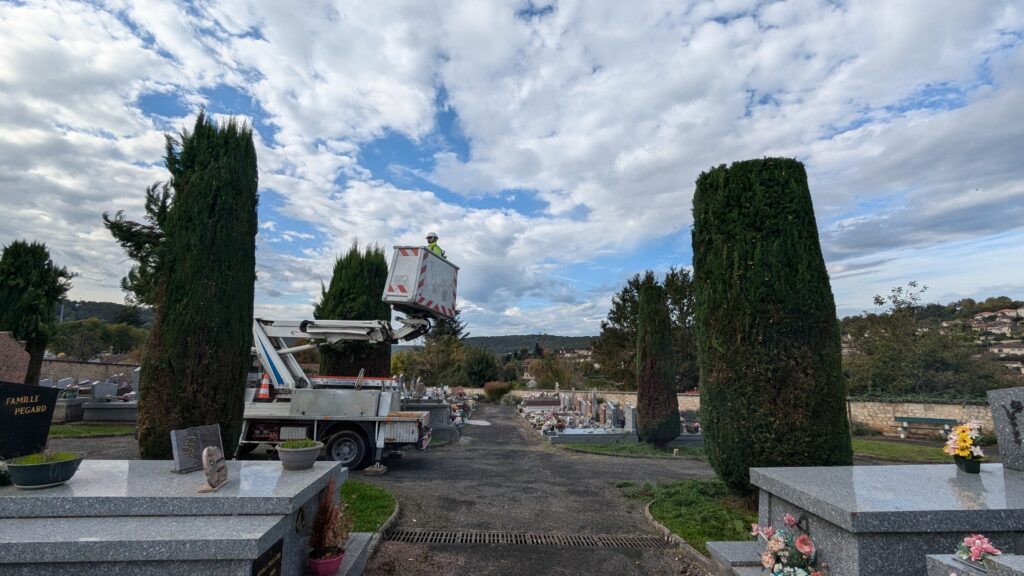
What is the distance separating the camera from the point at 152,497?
331 centimetres

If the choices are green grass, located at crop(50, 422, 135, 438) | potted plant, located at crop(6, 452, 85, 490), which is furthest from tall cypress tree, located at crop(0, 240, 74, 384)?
potted plant, located at crop(6, 452, 85, 490)

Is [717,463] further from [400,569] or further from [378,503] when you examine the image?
[378,503]

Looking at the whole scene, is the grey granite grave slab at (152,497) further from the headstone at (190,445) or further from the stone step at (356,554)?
the stone step at (356,554)

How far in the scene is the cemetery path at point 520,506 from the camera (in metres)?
4.88

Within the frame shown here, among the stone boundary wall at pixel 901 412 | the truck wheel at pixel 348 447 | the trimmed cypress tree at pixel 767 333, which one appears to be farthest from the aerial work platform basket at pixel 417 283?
the stone boundary wall at pixel 901 412

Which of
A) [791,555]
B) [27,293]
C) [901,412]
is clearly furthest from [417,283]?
[901,412]

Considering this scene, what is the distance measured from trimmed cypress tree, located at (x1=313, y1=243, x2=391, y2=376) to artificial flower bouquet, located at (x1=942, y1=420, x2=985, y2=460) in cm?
1207

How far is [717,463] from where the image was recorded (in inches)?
238

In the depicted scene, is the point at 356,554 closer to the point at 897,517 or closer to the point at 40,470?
the point at 40,470

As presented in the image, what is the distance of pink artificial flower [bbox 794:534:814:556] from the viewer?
3.58m

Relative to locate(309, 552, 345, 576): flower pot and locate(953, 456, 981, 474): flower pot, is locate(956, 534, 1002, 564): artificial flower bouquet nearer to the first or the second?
locate(953, 456, 981, 474): flower pot

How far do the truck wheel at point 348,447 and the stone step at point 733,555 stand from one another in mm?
6690

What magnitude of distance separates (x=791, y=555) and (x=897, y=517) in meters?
0.80

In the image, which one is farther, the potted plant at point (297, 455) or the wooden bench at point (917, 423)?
the wooden bench at point (917, 423)
